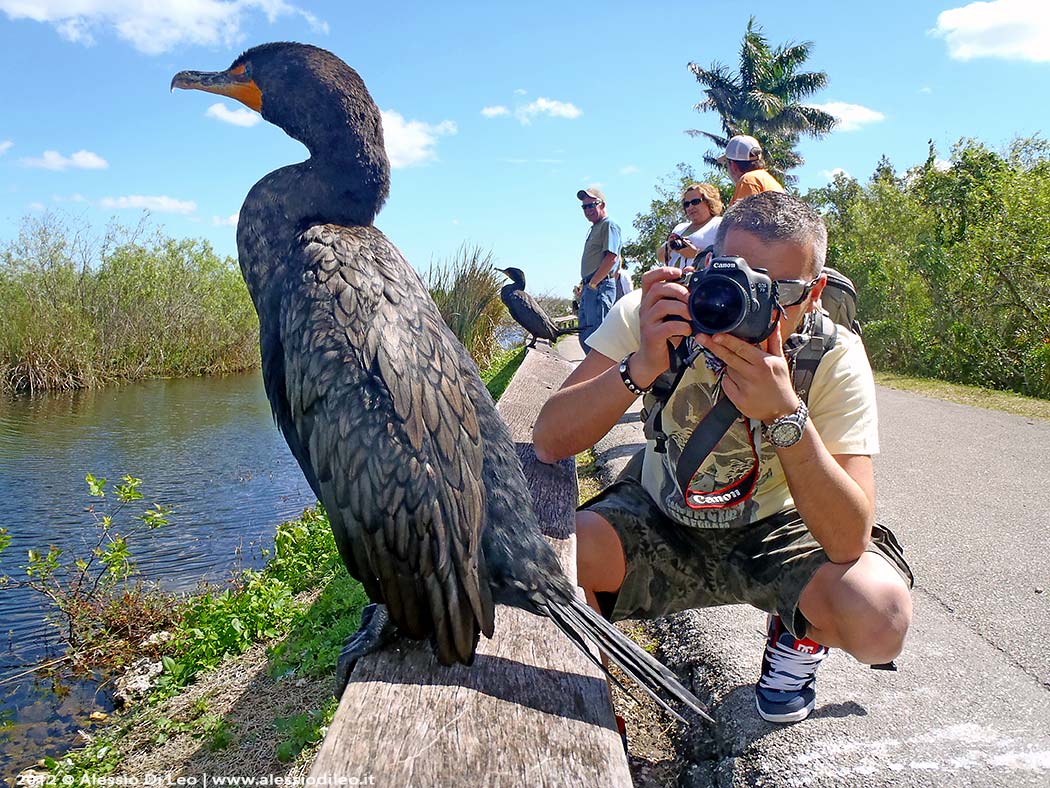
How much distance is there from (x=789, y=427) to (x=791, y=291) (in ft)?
1.19

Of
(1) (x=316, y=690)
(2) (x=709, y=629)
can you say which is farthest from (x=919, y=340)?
(1) (x=316, y=690)

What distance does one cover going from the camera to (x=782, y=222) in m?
1.99

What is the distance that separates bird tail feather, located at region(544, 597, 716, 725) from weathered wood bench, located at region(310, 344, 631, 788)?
2.0 inches

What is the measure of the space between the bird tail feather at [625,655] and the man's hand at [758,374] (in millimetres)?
653

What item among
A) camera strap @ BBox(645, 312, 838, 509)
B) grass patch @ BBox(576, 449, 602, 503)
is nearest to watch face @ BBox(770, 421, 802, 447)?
camera strap @ BBox(645, 312, 838, 509)

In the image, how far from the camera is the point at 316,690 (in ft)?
9.69

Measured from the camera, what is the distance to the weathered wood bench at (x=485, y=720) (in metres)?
1.29

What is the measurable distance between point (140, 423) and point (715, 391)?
10927 millimetres

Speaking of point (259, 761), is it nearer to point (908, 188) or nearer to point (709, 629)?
point (709, 629)

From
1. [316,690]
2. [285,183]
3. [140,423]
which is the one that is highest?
[285,183]

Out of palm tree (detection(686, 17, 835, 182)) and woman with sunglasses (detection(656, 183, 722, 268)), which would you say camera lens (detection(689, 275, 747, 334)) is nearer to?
woman with sunglasses (detection(656, 183, 722, 268))

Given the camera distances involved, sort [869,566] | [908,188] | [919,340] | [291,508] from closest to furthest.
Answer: [869,566]
[291,508]
[919,340]
[908,188]

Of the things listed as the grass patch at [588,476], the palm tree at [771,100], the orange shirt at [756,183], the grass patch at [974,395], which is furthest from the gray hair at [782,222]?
the palm tree at [771,100]

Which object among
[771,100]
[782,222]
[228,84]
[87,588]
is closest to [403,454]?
[782,222]
